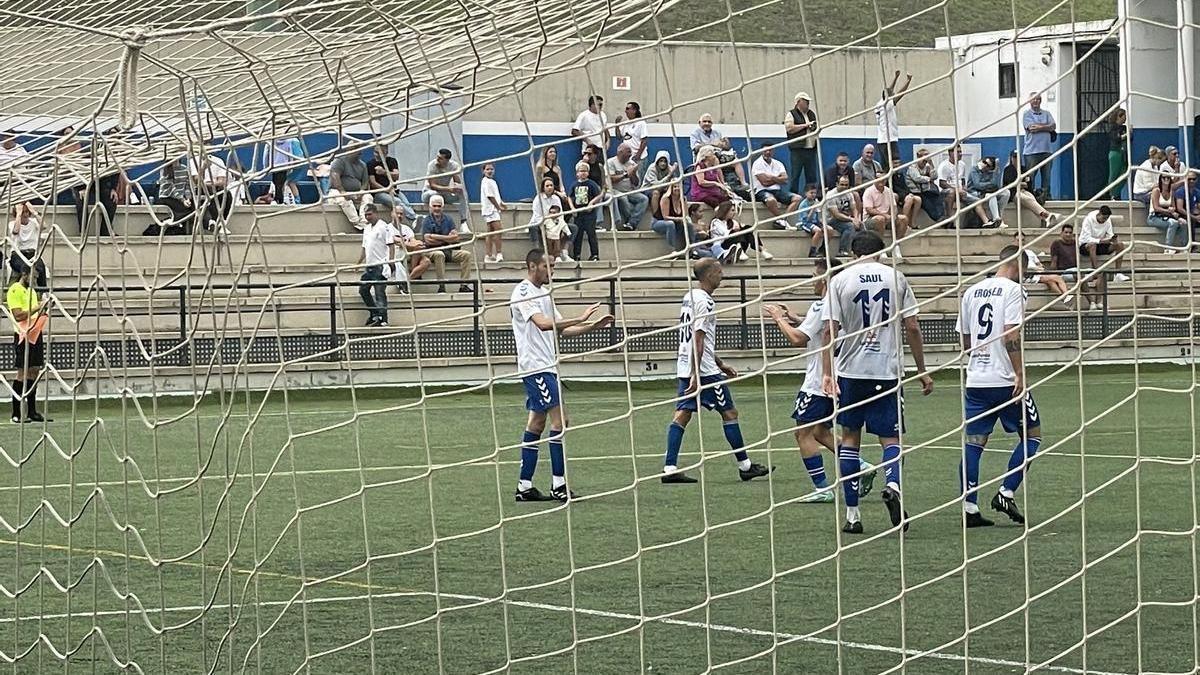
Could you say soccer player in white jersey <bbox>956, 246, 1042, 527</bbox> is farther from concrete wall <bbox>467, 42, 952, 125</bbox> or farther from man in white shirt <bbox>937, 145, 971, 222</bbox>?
concrete wall <bbox>467, 42, 952, 125</bbox>

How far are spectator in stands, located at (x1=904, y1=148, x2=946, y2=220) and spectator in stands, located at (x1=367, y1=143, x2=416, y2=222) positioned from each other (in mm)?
1938

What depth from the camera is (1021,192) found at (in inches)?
270

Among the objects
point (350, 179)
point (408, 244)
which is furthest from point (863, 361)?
point (408, 244)

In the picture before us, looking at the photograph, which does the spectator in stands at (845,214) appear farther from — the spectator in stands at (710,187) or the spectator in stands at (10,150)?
the spectator in stands at (10,150)

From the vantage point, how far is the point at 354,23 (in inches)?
243

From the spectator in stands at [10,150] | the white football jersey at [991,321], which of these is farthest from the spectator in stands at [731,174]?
the spectator in stands at [10,150]

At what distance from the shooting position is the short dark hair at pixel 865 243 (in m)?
8.53

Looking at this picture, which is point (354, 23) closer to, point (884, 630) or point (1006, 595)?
point (884, 630)

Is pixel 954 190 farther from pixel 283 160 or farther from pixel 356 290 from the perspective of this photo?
pixel 356 290

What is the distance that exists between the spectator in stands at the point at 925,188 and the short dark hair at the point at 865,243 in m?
0.28

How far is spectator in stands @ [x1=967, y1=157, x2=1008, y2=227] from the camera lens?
7.29m

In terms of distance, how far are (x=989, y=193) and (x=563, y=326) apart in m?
3.20

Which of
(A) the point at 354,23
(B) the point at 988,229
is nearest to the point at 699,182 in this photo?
(B) the point at 988,229

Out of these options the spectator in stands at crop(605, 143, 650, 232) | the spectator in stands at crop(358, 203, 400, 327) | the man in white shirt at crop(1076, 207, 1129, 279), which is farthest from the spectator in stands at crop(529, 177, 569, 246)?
the man in white shirt at crop(1076, 207, 1129, 279)
